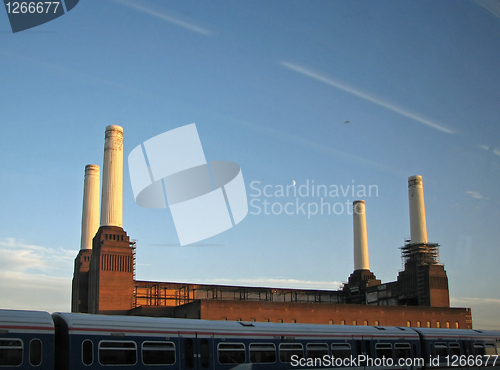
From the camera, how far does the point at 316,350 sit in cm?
2470

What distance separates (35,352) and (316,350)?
462 inches

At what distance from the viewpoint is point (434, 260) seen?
265ft

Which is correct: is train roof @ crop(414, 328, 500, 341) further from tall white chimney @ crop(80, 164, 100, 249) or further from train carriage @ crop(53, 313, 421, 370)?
tall white chimney @ crop(80, 164, 100, 249)

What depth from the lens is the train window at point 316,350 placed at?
2445cm

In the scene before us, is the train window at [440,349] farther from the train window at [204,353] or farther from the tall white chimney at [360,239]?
the tall white chimney at [360,239]

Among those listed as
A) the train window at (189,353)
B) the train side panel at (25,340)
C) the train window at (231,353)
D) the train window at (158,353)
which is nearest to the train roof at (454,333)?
the train window at (231,353)

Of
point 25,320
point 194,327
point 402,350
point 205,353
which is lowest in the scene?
point 402,350

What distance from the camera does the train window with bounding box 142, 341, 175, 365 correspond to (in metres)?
20.3

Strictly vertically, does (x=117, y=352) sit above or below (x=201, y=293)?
below

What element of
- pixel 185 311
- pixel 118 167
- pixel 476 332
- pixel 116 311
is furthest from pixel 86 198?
pixel 476 332

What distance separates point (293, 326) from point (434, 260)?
61.2m

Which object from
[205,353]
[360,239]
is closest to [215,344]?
[205,353]

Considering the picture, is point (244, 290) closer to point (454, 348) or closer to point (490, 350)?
point (490, 350)

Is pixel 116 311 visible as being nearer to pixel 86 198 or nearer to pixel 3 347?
pixel 86 198
